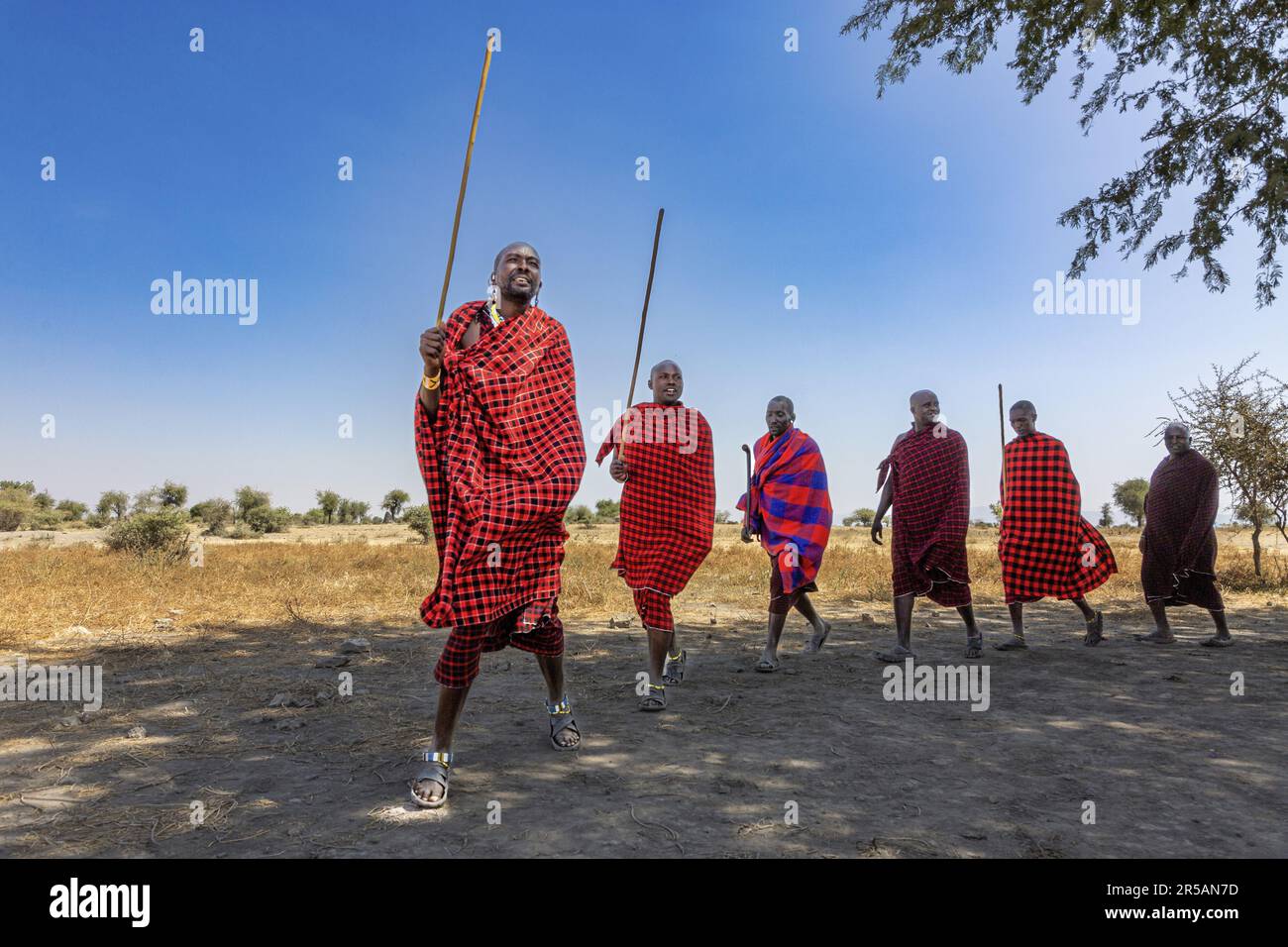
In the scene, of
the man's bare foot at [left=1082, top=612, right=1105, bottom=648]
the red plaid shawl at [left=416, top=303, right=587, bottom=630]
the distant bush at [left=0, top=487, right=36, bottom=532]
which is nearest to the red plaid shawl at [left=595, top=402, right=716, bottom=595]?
the red plaid shawl at [left=416, top=303, right=587, bottom=630]

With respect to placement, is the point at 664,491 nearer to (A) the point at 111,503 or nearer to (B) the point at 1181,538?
(B) the point at 1181,538

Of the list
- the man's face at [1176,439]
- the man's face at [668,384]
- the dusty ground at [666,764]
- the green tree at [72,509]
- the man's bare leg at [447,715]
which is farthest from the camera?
the green tree at [72,509]

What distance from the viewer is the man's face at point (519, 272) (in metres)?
4.02

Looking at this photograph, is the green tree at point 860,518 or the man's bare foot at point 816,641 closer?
the man's bare foot at point 816,641

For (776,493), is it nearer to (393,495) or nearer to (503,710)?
(503,710)

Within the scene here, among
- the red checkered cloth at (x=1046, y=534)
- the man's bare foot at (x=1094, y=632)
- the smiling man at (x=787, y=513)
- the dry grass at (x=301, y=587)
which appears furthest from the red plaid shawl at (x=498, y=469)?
the man's bare foot at (x=1094, y=632)

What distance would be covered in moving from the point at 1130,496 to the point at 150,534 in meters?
48.8

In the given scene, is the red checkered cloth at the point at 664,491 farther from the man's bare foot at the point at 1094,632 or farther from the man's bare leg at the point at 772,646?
the man's bare foot at the point at 1094,632

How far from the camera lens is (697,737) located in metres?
4.37

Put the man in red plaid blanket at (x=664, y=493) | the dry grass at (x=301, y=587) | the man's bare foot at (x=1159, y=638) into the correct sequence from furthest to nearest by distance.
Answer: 1. the dry grass at (x=301, y=587)
2. the man's bare foot at (x=1159, y=638)
3. the man in red plaid blanket at (x=664, y=493)

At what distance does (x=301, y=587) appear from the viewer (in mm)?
10922

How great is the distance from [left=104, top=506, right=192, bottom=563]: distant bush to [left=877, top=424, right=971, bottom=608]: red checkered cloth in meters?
13.3

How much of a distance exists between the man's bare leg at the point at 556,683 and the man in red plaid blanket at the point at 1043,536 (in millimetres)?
5103

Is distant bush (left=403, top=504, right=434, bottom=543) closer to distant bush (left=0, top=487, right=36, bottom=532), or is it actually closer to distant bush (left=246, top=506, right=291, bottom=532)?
distant bush (left=246, top=506, right=291, bottom=532)
